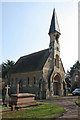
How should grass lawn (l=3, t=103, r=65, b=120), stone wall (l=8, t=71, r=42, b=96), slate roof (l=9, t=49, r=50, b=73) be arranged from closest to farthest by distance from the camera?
grass lawn (l=3, t=103, r=65, b=120) < stone wall (l=8, t=71, r=42, b=96) < slate roof (l=9, t=49, r=50, b=73)

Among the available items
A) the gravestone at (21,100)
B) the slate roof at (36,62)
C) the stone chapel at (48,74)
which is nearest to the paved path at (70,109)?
the gravestone at (21,100)

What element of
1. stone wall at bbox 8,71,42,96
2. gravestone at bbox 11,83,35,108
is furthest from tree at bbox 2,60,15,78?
gravestone at bbox 11,83,35,108

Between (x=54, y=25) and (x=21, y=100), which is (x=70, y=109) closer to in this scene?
(x=21, y=100)

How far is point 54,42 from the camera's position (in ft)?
85.4

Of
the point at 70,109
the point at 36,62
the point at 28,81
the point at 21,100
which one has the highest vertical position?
the point at 36,62

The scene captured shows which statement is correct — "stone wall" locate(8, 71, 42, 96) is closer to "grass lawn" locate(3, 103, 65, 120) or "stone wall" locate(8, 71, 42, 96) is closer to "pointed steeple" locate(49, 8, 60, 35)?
"pointed steeple" locate(49, 8, 60, 35)

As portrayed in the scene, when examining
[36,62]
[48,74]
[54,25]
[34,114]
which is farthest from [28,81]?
[34,114]

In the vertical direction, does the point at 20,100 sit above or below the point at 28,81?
below

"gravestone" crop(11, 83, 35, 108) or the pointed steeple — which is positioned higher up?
the pointed steeple

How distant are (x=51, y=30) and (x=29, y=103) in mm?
19468

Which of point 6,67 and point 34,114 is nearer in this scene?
point 34,114

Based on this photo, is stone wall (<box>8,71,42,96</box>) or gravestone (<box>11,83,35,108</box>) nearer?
gravestone (<box>11,83,35,108</box>)

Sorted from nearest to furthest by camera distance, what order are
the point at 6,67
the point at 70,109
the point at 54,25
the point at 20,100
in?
the point at 70,109 < the point at 20,100 < the point at 54,25 < the point at 6,67

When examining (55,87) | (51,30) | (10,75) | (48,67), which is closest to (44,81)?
(48,67)
